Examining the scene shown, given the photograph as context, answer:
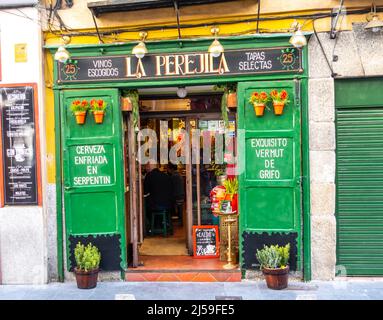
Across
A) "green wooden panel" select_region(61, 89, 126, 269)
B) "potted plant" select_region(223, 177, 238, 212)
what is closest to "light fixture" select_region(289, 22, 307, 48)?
"potted plant" select_region(223, 177, 238, 212)

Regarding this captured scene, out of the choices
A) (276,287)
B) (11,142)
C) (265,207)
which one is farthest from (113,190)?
(276,287)

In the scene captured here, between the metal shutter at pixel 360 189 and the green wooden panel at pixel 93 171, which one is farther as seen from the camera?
the green wooden panel at pixel 93 171

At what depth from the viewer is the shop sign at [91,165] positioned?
25.0 feet

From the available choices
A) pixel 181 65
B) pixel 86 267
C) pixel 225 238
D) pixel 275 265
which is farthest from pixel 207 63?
pixel 86 267

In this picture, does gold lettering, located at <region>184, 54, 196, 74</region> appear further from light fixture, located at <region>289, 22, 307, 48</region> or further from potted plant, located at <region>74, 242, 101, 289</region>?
potted plant, located at <region>74, 242, 101, 289</region>

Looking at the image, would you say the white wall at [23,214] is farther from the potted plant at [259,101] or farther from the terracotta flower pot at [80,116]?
the potted plant at [259,101]

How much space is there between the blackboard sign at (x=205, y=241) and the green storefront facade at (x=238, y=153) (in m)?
1.02

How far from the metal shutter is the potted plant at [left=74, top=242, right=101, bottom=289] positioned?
396 cm

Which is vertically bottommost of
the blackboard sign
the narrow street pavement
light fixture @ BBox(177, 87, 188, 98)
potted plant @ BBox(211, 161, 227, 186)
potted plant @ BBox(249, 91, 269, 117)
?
the narrow street pavement

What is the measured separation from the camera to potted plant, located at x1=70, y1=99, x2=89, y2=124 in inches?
293

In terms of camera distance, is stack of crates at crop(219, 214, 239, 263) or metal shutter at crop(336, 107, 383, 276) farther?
stack of crates at crop(219, 214, 239, 263)

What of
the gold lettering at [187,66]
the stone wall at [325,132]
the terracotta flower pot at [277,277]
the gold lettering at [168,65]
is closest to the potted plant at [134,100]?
the gold lettering at [168,65]

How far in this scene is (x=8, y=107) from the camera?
24.9ft

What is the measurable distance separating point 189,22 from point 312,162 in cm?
307
